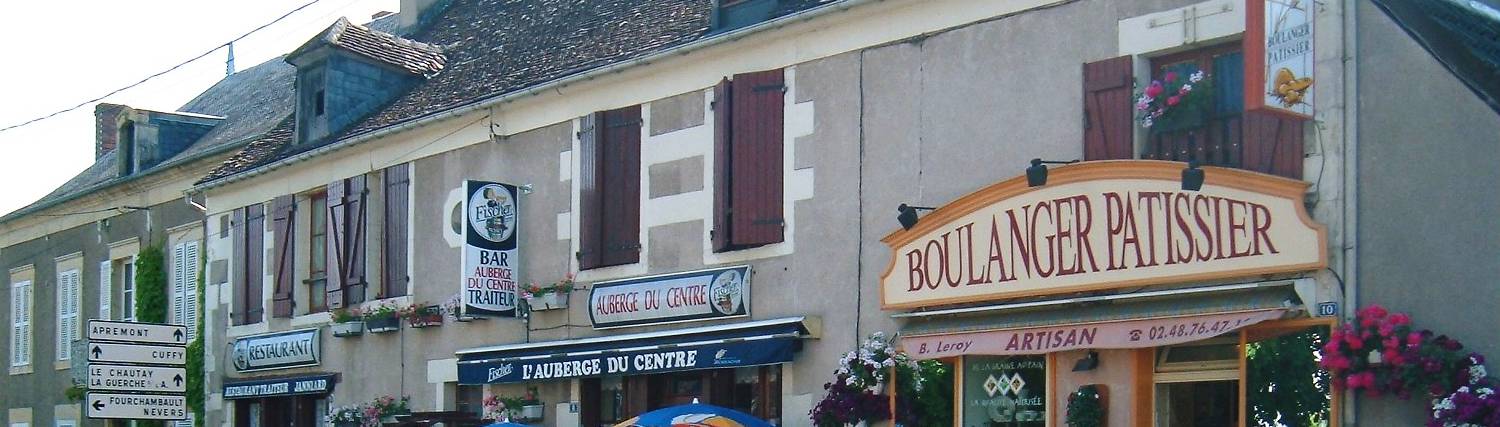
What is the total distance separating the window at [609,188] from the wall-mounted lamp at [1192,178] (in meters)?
5.87

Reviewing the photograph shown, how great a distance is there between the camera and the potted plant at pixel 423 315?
17.3 m

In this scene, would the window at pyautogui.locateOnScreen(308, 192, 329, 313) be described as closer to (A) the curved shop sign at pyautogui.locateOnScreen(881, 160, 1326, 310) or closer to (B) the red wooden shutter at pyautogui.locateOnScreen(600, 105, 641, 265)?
(B) the red wooden shutter at pyautogui.locateOnScreen(600, 105, 641, 265)

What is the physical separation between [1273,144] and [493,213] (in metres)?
7.69

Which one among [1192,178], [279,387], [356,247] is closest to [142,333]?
[279,387]

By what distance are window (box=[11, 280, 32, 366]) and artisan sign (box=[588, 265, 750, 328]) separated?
46.5 feet

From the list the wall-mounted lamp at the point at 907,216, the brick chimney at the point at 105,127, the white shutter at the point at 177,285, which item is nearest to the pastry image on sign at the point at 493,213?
the wall-mounted lamp at the point at 907,216

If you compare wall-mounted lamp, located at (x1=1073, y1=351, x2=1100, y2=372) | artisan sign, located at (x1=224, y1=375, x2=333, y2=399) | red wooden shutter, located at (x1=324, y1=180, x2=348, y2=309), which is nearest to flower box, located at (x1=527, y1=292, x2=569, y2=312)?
red wooden shutter, located at (x1=324, y1=180, x2=348, y2=309)

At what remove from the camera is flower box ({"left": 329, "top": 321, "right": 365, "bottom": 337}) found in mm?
18391

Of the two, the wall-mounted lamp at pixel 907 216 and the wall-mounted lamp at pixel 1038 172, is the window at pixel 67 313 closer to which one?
the wall-mounted lamp at pixel 907 216

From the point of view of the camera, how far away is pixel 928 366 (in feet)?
42.2

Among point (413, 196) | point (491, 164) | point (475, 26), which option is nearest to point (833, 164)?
point (491, 164)

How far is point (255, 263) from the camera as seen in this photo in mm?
20484

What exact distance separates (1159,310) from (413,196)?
9.02m

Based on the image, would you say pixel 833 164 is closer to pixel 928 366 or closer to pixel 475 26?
pixel 928 366
